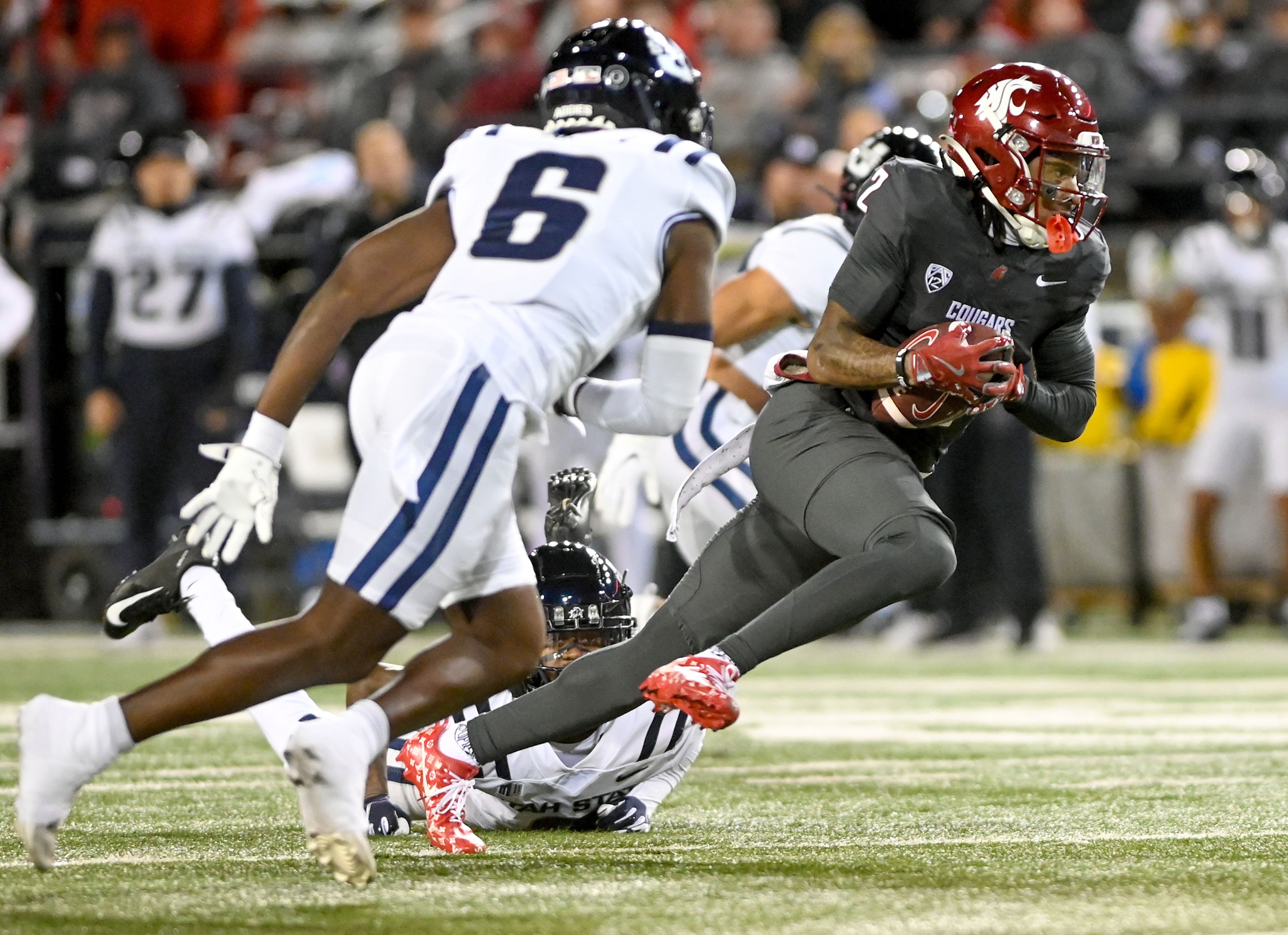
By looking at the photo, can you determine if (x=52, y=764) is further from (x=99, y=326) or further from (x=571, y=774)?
(x=99, y=326)

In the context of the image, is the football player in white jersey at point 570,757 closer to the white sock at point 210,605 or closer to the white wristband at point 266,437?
the white sock at point 210,605

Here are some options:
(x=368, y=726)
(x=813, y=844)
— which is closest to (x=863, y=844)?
(x=813, y=844)

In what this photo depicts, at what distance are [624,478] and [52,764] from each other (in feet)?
6.25

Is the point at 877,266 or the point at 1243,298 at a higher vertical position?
the point at 877,266

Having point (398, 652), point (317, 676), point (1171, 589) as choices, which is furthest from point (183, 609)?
point (1171, 589)

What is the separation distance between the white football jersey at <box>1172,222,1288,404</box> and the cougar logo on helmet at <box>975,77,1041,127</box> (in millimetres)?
5599

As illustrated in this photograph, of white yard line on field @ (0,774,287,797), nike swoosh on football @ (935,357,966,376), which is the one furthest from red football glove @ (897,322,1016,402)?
white yard line on field @ (0,774,287,797)

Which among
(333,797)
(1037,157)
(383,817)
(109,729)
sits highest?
(1037,157)

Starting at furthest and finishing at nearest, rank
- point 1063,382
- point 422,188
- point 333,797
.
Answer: point 422,188
point 1063,382
point 333,797

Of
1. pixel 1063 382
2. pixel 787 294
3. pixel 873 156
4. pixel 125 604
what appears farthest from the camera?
pixel 873 156

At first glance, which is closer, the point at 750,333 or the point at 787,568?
the point at 787,568

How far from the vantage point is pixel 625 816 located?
389cm

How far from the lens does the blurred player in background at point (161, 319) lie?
9.09 meters

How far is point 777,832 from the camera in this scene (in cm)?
382
